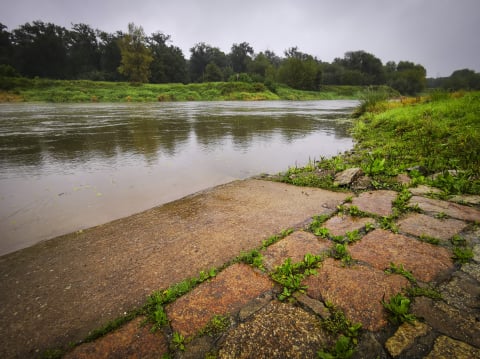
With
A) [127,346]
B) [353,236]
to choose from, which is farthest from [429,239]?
[127,346]

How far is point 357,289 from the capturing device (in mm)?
1517

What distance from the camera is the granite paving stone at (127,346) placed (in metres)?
1.20

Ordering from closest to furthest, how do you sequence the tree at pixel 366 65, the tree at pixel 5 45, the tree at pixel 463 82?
the tree at pixel 463 82 → the tree at pixel 5 45 → the tree at pixel 366 65

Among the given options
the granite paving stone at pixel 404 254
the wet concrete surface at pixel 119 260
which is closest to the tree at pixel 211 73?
the wet concrete surface at pixel 119 260

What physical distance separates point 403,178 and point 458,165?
827 millimetres

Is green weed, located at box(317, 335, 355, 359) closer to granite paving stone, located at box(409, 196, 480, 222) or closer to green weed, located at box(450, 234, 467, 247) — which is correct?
green weed, located at box(450, 234, 467, 247)

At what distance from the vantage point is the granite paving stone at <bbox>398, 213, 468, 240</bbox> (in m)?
2.07

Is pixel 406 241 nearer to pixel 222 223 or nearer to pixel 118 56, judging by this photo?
pixel 222 223

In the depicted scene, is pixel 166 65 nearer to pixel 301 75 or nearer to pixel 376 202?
pixel 301 75

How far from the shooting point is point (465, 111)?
19.1 feet

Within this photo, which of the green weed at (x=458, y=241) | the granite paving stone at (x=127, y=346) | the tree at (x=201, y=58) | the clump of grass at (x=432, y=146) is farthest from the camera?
the tree at (x=201, y=58)

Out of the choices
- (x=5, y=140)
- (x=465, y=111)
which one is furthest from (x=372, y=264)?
(x=5, y=140)

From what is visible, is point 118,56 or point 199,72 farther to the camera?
point 199,72

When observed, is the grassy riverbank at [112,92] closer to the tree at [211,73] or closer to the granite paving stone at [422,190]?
the tree at [211,73]
